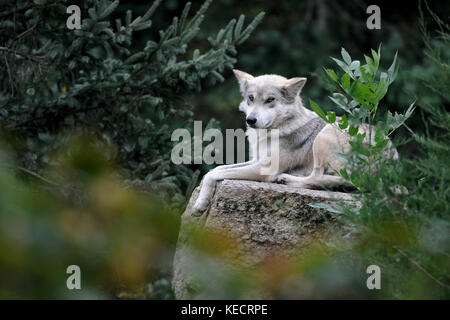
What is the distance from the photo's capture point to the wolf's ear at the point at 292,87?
5590mm

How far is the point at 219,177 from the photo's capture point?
16.8 ft

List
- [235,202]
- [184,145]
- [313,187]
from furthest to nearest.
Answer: [184,145]
[313,187]
[235,202]

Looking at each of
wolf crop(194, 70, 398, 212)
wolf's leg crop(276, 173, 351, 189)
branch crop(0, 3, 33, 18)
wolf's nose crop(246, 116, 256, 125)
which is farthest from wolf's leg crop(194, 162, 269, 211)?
branch crop(0, 3, 33, 18)

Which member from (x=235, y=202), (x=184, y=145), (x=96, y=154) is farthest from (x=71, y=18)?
(x=96, y=154)

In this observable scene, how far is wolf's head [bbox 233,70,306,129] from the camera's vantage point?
5465 millimetres

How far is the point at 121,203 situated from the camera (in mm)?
1830

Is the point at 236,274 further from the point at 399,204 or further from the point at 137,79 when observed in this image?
the point at 137,79

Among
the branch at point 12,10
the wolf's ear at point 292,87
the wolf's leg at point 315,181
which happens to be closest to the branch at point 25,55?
the branch at point 12,10

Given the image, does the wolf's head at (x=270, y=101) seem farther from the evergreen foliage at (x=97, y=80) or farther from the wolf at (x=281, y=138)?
the evergreen foliage at (x=97, y=80)

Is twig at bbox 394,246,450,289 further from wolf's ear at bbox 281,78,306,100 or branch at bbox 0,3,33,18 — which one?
branch at bbox 0,3,33,18

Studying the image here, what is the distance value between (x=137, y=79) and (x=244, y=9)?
9724 millimetres

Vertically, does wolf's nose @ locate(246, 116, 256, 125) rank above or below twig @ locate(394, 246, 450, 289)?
above

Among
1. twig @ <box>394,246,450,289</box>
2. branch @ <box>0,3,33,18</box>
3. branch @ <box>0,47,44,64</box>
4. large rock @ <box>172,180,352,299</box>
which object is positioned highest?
branch @ <box>0,3,33,18</box>

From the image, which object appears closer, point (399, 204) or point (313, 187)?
point (399, 204)
